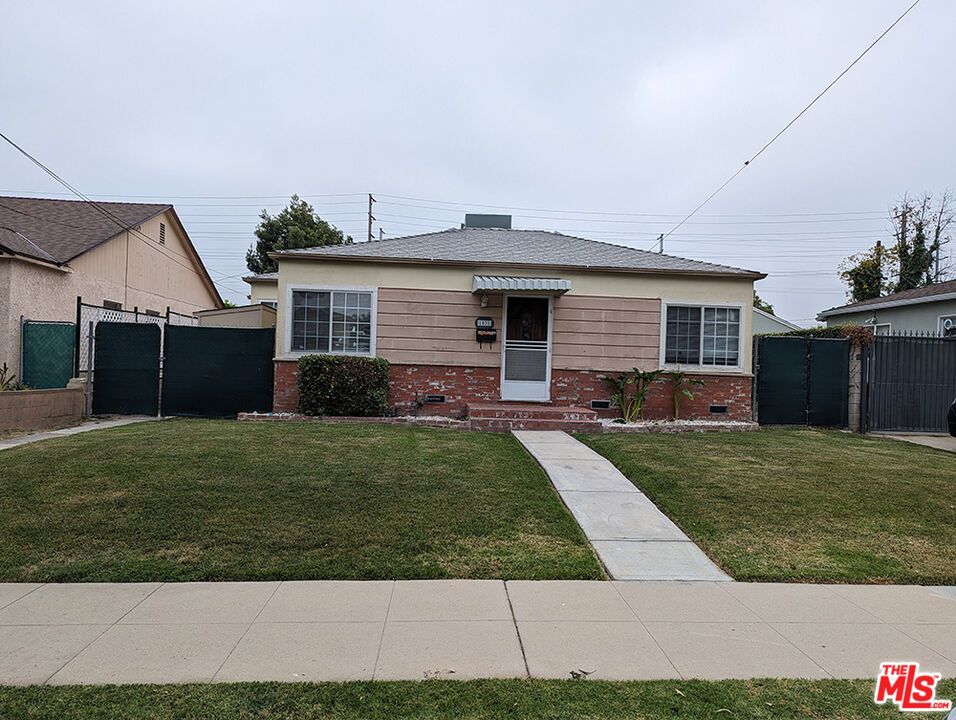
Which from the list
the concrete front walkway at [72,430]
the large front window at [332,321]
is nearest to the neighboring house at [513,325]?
the large front window at [332,321]

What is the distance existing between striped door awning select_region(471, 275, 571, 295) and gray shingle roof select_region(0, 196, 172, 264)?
1025 cm

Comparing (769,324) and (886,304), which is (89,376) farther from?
(769,324)

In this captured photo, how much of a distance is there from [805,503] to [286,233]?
27654 millimetres

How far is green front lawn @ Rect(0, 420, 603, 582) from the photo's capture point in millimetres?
4746

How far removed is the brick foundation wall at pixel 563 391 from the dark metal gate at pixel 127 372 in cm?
478

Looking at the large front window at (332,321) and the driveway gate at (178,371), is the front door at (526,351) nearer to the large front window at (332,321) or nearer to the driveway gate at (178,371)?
the large front window at (332,321)

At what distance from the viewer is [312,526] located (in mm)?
5457

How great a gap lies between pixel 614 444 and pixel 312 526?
541 cm

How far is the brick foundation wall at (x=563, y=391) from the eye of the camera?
12.4 m

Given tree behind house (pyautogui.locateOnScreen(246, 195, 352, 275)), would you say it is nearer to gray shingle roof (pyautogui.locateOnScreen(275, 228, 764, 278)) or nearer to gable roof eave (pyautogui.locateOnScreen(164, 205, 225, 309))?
gable roof eave (pyautogui.locateOnScreen(164, 205, 225, 309))

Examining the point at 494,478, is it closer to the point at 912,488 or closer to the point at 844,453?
the point at 912,488

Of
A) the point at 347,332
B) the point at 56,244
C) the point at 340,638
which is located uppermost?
the point at 56,244

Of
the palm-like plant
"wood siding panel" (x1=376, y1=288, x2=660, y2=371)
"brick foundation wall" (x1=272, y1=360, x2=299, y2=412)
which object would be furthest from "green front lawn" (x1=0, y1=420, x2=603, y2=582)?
the palm-like plant

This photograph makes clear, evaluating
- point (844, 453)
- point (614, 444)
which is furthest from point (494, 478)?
point (844, 453)
